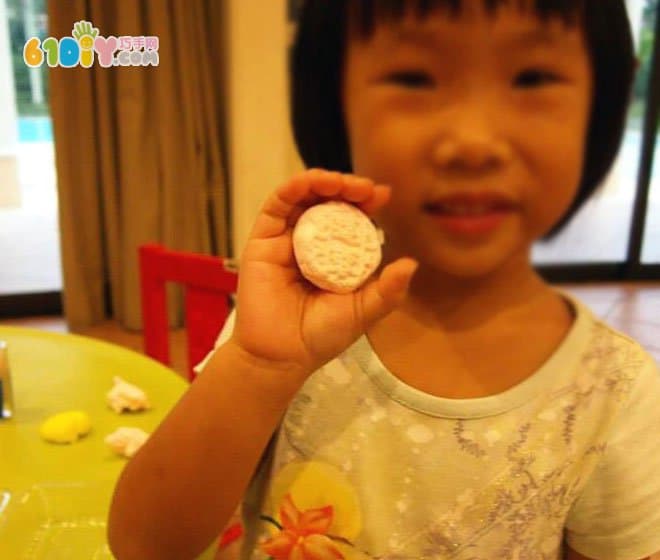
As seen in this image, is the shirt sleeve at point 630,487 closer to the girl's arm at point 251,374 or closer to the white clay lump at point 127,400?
the girl's arm at point 251,374

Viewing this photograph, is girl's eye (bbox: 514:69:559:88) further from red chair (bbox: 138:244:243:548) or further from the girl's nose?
red chair (bbox: 138:244:243:548)

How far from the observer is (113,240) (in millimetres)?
2887

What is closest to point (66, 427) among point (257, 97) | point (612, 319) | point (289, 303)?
point (289, 303)

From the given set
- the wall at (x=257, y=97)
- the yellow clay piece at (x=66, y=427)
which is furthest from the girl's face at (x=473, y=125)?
the wall at (x=257, y=97)

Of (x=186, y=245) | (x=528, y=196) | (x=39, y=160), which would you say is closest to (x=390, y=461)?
(x=528, y=196)

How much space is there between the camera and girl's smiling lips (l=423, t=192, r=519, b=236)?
18.7 inches

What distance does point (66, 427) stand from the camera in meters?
0.90

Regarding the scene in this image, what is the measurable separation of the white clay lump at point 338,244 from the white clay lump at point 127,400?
1.86 ft

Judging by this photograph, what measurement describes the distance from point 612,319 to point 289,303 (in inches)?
104

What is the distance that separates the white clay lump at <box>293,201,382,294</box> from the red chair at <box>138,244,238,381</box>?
697 mm

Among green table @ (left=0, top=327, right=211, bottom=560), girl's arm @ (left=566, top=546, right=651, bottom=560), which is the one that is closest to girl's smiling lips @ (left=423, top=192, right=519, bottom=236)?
girl's arm @ (left=566, top=546, right=651, bottom=560)

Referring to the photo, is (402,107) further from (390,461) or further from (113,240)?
(113,240)

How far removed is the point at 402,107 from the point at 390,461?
27 centimetres

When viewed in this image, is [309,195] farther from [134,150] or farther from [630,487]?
[134,150]
